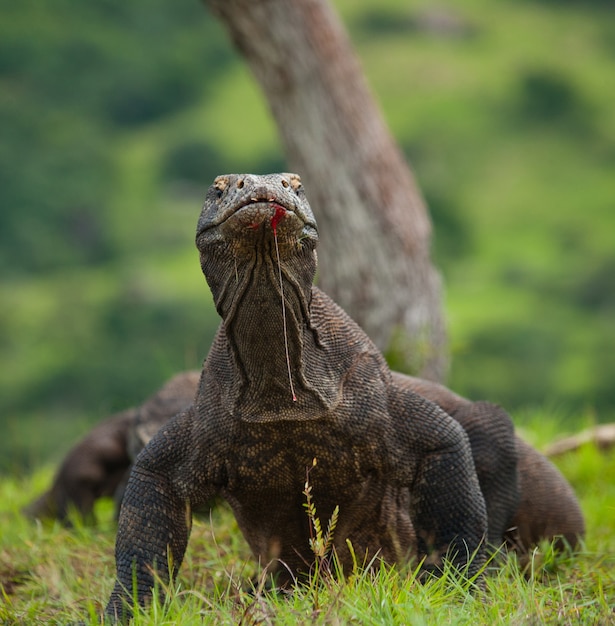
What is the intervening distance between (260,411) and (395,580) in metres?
0.75

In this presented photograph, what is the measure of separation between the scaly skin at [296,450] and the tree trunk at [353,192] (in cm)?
389

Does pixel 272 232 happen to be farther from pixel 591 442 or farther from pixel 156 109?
pixel 156 109

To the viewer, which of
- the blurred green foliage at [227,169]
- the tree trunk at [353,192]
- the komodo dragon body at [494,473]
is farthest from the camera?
the blurred green foliage at [227,169]

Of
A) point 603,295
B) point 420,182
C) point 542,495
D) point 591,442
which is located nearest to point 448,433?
point 542,495

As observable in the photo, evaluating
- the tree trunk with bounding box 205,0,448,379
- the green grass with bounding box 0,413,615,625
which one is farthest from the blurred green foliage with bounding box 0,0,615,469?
the green grass with bounding box 0,413,615,625

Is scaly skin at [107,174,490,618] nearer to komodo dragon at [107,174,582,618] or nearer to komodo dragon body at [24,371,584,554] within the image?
komodo dragon at [107,174,582,618]

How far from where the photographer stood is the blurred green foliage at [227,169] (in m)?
49.4

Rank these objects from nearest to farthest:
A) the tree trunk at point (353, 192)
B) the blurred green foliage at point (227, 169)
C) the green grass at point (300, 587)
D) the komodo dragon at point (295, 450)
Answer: the green grass at point (300, 587) < the komodo dragon at point (295, 450) < the tree trunk at point (353, 192) < the blurred green foliage at point (227, 169)

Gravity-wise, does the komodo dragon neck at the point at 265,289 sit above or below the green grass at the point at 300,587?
above

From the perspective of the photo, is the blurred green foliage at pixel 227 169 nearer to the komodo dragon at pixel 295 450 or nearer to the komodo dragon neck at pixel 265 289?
the komodo dragon at pixel 295 450

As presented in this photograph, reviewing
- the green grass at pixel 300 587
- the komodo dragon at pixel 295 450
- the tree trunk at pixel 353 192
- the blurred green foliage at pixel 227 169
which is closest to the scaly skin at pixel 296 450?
the komodo dragon at pixel 295 450

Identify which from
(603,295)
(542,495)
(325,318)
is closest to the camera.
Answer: (325,318)

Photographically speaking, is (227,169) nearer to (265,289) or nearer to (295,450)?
(295,450)

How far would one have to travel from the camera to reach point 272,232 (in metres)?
3.73
